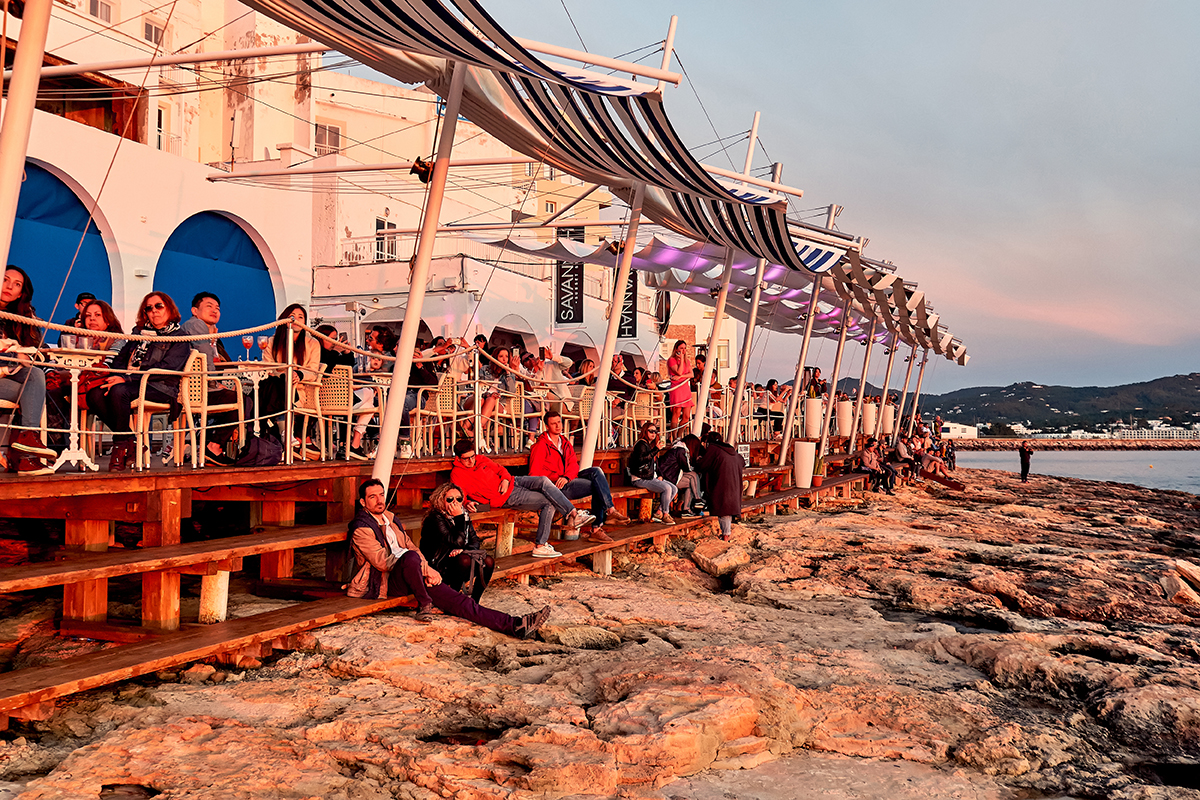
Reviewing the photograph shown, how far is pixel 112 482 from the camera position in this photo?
17.1ft

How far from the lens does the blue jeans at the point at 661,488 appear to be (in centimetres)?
1065

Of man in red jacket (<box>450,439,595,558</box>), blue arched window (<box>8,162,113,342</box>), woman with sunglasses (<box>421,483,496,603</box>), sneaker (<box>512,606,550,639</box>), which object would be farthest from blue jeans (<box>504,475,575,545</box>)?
blue arched window (<box>8,162,113,342</box>)

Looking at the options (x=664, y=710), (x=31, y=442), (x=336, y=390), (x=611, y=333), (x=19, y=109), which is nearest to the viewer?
(x=19, y=109)

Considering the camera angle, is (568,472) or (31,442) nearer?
(31,442)

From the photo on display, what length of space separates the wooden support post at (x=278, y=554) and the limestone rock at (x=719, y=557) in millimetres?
4231

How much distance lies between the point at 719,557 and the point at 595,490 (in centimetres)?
157

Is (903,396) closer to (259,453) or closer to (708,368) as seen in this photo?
(708,368)

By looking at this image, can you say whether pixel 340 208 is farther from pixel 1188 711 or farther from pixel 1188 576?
pixel 1188 711

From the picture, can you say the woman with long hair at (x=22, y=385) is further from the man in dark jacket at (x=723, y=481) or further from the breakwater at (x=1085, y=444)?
the breakwater at (x=1085, y=444)

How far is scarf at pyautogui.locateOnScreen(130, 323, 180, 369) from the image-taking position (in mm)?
6266

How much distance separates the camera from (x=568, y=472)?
8805 millimetres

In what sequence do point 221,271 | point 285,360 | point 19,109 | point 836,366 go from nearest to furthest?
1. point 19,109
2. point 285,360
3. point 221,271
4. point 836,366

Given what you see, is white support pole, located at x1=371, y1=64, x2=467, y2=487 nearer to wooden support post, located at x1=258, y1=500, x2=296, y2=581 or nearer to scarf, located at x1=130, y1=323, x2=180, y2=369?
wooden support post, located at x1=258, y1=500, x2=296, y2=581

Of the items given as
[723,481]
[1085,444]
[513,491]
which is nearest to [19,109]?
[513,491]
